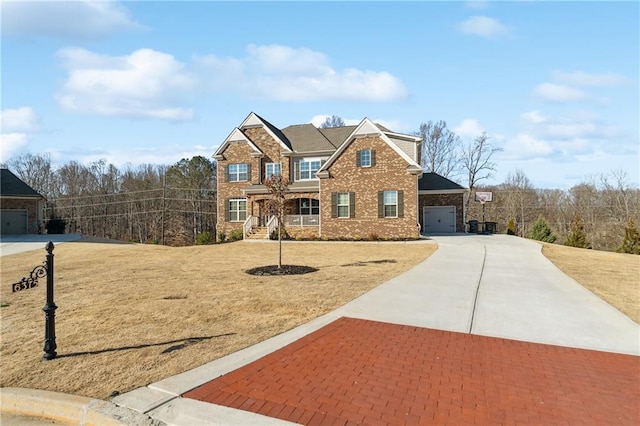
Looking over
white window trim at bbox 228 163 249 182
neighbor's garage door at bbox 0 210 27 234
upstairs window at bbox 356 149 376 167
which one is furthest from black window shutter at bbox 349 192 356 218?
neighbor's garage door at bbox 0 210 27 234

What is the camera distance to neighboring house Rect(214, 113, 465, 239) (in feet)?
77.8

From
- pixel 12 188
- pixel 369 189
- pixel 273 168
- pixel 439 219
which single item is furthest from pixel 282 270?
pixel 12 188

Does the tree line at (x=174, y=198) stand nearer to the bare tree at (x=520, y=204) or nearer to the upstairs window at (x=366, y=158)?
the bare tree at (x=520, y=204)

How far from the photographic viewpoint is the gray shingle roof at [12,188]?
29.9 meters

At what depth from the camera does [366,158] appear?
24297mm

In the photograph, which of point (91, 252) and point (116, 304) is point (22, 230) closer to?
point (91, 252)

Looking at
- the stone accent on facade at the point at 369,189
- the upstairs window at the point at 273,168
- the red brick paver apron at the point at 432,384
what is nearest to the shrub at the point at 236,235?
the upstairs window at the point at 273,168

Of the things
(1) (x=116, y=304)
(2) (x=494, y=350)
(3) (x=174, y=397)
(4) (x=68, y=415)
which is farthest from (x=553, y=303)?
(1) (x=116, y=304)

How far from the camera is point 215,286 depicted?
9602mm

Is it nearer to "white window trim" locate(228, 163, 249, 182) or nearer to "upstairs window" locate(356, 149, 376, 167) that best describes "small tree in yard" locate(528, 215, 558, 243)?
"upstairs window" locate(356, 149, 376, 167)

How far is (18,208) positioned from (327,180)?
85.4ft

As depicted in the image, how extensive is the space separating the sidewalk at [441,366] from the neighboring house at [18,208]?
34.1 m

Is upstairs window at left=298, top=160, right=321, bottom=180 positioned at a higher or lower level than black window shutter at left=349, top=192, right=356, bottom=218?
higher

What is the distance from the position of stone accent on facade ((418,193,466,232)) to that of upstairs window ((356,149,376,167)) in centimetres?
659
